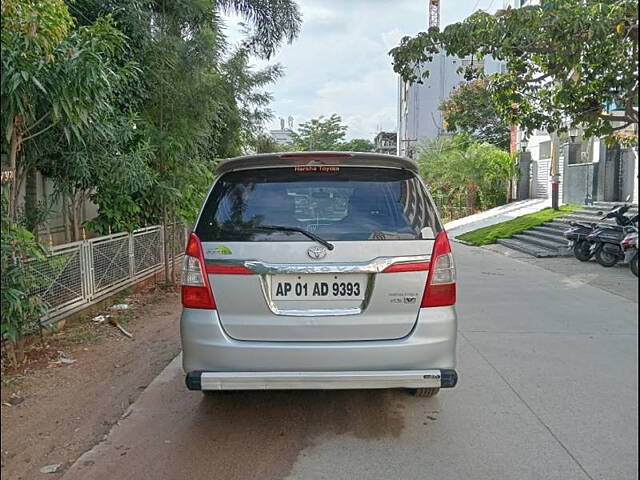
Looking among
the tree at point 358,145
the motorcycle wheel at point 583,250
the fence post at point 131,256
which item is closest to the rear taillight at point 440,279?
the fence post at point 131,256

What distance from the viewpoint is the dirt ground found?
11.7ft

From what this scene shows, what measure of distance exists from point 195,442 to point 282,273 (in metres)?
1.34

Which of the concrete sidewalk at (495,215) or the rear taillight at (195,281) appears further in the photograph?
the concrete sidewalk at (495,215)

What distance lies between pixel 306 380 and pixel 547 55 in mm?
7661

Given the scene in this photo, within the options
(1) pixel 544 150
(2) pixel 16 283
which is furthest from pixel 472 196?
(2) pixel 16 283

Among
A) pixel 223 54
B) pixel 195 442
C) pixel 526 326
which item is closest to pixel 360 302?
pixel 195 442

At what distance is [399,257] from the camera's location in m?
3.45

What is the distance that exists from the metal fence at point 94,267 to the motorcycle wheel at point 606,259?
27.8ft

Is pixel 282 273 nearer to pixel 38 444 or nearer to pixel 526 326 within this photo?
pixel 38 444

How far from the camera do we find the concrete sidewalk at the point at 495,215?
21.8m

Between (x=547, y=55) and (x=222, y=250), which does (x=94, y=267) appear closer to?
(x=222, y=250)

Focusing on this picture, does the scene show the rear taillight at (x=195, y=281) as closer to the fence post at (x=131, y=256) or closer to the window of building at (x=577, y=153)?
the fence post at (x=131, y=256)

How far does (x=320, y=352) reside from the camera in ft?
11.1

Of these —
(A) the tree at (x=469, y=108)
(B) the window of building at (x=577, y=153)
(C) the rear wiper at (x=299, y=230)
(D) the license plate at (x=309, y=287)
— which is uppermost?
(A) the tree at (x=469, y=108)
